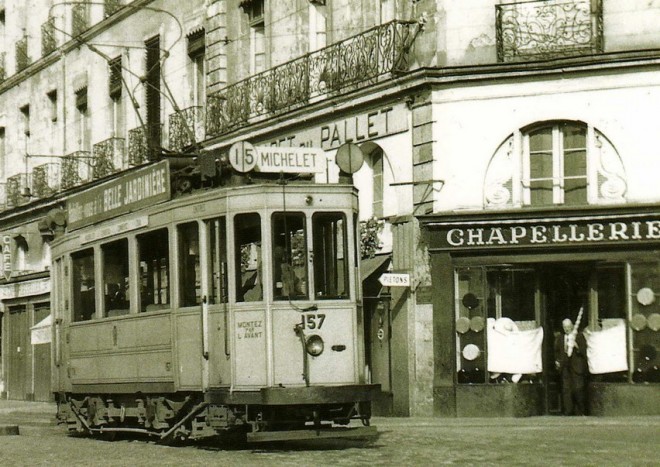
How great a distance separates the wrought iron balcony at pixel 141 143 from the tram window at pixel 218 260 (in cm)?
1463

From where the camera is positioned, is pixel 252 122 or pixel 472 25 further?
pixel 252 122

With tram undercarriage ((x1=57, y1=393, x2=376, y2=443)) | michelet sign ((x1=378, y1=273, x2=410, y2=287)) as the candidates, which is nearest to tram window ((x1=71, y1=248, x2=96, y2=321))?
tram undercarriage ((x1=57, y1=393, x2=376, y2=443))

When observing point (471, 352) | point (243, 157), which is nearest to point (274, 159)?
point (243, 157)

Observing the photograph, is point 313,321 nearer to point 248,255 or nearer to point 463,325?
point 248,255

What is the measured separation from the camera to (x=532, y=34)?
21031 mm

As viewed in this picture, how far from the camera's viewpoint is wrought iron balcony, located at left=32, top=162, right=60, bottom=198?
3691cm

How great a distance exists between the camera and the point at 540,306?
21.2 m

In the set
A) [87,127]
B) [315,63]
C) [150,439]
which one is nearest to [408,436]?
[150,439]

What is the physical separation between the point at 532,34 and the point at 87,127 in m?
17.0

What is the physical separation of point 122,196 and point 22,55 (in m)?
23.9

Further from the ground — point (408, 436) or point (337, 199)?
point (337, 199)

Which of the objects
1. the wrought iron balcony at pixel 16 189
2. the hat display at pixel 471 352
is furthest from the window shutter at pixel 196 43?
the wrought iron balcony at pixel 16 189

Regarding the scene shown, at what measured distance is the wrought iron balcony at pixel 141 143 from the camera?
99.8 ft

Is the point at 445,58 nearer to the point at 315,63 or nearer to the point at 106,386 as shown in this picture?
the point at 315,63
